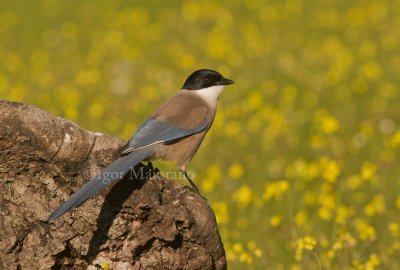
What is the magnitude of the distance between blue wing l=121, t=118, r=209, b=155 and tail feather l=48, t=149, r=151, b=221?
30 centimetres

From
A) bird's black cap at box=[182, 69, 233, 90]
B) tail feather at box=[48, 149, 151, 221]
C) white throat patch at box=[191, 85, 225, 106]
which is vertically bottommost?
white throat patch at box=[191, 85, 225, 106]

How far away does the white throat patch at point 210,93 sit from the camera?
6338mm

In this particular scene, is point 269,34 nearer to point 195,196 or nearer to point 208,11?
point 208,11

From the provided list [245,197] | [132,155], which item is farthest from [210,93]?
[132,155]

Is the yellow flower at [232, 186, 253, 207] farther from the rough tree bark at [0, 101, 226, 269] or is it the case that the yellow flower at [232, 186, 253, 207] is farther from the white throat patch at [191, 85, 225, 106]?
the rough tree bark at [0, 101, 226, 269]

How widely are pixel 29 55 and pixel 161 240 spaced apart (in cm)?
1164

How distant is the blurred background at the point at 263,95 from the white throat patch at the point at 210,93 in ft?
2.84

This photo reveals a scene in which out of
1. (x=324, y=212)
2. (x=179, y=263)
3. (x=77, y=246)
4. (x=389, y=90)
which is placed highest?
(x=77, y=246)

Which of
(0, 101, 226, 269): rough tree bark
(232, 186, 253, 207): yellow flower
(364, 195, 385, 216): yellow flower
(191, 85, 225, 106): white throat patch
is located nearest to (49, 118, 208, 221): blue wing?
(0, 101, 226, 269): rough tree bark

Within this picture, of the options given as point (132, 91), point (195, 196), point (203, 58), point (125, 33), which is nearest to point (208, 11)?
point (125, 33)

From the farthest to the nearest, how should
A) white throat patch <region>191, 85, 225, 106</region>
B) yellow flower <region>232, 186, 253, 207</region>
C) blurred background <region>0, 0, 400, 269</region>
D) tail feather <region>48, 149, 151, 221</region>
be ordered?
yellow flower <region>232, 186, 253, 207</region>
blurred background <region>0, 0, 400, 269</region>
white throat patch <region>191, 85, 225, 106</region>
tail feather <region>48, 149, 151, 221</region>

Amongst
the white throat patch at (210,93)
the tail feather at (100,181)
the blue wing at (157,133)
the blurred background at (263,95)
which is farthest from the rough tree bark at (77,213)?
the white throat patch at (210,93)

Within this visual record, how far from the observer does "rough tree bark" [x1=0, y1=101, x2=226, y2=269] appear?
4203mm

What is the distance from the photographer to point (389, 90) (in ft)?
35.7
